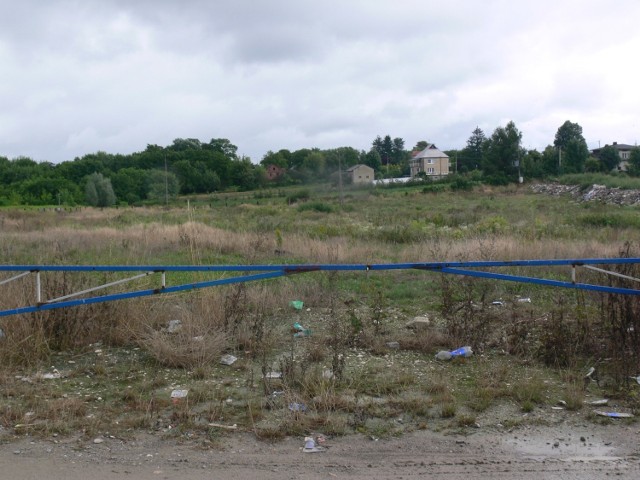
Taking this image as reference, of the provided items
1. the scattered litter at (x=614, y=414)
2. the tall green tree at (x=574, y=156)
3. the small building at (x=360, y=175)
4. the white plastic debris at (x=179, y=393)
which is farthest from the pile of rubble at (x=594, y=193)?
the white plastic debris at (x=179, y=393)

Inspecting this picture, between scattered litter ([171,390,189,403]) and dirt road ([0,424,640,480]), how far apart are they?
1.96 ft

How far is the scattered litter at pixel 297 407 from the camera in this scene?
450 cm

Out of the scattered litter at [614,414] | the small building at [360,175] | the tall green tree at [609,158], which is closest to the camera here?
the scattered litter at [614,414]

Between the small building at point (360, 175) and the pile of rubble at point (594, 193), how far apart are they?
14409 mm

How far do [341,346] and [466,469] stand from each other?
2345mm

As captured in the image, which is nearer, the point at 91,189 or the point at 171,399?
the point at 171,399

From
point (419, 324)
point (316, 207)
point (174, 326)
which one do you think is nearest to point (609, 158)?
point (316, 207)

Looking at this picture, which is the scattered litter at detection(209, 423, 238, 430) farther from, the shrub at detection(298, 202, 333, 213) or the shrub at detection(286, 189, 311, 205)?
the shrub at detection(286, 189, 311, 205)

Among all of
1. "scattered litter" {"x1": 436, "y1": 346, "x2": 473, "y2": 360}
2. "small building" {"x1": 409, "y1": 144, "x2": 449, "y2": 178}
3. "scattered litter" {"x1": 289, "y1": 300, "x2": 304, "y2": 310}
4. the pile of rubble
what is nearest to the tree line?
"small building" {"x1": 409, "y1": 144, "x2": 449, "y2": 178}

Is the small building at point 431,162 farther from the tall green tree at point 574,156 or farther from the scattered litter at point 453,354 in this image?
the scattered litter at point 453,354

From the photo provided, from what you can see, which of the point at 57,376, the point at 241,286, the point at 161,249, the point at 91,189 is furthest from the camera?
the point at 91,189

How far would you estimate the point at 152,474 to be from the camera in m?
3.66

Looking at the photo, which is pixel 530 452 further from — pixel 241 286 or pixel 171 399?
pixel 241 286

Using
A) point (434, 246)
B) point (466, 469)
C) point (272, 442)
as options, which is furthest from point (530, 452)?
point (434, 246)
